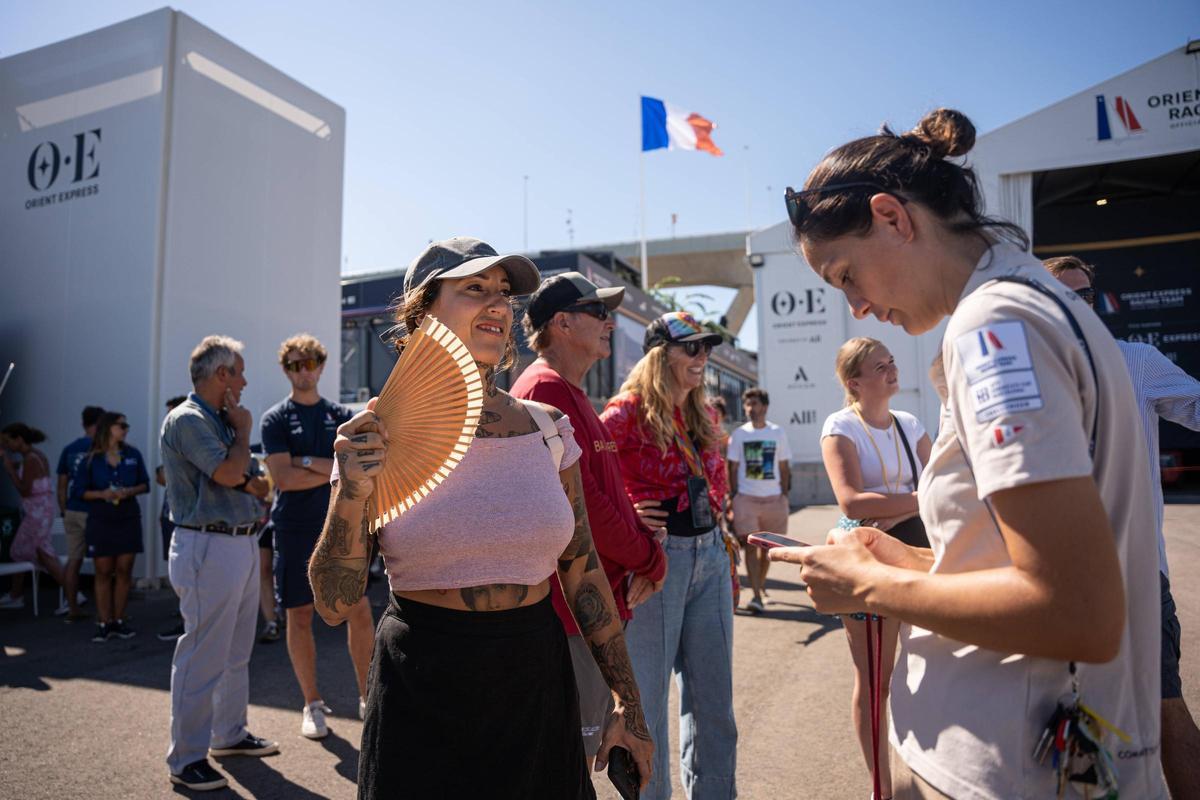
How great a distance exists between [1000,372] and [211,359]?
3957mm

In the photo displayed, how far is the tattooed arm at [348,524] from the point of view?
1433 mm

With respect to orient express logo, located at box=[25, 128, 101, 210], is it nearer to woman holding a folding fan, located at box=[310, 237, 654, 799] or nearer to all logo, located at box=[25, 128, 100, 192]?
all logo, located at box=[25, 128, 100, 192]

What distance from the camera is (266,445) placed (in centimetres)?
418

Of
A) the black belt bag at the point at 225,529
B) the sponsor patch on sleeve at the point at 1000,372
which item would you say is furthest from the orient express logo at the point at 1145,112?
the sponsor patch on sleeve at the point at 1000,372

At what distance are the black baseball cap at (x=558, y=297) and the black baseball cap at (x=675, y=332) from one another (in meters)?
0.44

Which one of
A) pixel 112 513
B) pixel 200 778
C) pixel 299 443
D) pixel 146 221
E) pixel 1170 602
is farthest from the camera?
pixel 146 221

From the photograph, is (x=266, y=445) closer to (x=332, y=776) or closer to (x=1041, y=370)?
(x=332, y=776)

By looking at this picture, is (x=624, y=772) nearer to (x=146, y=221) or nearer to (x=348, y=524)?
(x=348, y=524)

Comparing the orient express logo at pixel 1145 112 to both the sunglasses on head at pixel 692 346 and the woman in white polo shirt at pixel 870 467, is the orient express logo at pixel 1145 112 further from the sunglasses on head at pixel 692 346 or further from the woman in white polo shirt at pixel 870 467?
the sunglasses on head at pixel 692 346

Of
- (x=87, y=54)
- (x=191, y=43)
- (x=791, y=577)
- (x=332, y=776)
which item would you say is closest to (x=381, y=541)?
(x=332, y=776)

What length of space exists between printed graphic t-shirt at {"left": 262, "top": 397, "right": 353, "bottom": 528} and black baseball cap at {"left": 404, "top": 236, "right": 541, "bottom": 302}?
2614 mm

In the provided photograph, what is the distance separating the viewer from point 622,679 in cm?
189

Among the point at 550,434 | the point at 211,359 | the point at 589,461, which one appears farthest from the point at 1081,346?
the point at 211,359

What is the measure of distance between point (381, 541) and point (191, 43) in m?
9.66
